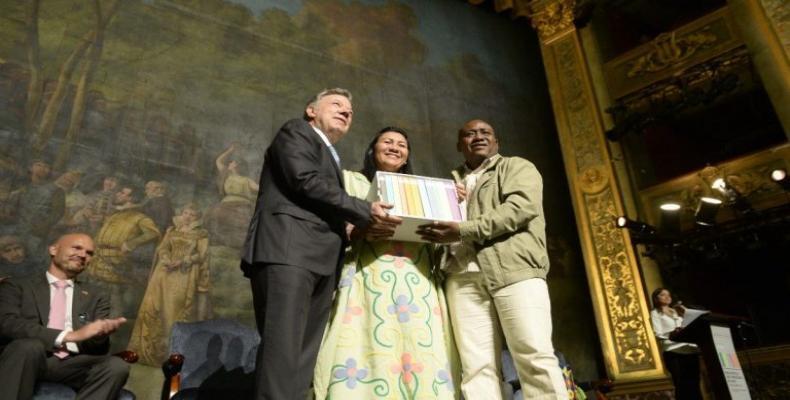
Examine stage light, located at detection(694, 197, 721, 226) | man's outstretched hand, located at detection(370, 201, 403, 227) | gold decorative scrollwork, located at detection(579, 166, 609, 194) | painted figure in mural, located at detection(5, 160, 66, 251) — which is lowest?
man's outstretched hand, located at detection(370, 201, 403, 227)

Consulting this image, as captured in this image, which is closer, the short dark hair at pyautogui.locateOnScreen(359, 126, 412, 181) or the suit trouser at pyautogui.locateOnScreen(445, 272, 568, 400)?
the suit trouser at pyautogui.locateOnScreen(445, 272, 568, 400)

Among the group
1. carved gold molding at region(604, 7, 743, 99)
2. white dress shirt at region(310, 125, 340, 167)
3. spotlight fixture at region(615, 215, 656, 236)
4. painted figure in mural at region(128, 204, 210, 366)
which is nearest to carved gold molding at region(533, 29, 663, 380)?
spotlight fixture at region(615, 215, 656, 236)

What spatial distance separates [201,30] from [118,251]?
2.55 meters

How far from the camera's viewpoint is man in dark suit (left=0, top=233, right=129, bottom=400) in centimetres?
245

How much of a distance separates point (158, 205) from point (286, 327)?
3.30m

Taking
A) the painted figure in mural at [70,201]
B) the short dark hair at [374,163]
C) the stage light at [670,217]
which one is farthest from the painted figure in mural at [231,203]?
the stage light at [670,217]

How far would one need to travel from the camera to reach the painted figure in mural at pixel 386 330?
1.78 m

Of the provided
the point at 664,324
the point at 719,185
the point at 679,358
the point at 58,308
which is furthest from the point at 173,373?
the point at 719,185

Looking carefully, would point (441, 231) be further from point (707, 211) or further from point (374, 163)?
point (707, 211)

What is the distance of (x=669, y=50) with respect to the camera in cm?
798

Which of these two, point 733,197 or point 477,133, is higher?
point 733,197

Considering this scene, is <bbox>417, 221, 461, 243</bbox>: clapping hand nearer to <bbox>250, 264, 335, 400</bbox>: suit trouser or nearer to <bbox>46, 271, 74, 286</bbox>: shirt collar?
<bbox>250, 264, 335, 400</bbox>: suit trouser

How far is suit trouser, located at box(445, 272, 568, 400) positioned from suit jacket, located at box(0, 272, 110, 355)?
2051 millimetres

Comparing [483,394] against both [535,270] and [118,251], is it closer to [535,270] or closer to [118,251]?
[535,270]
